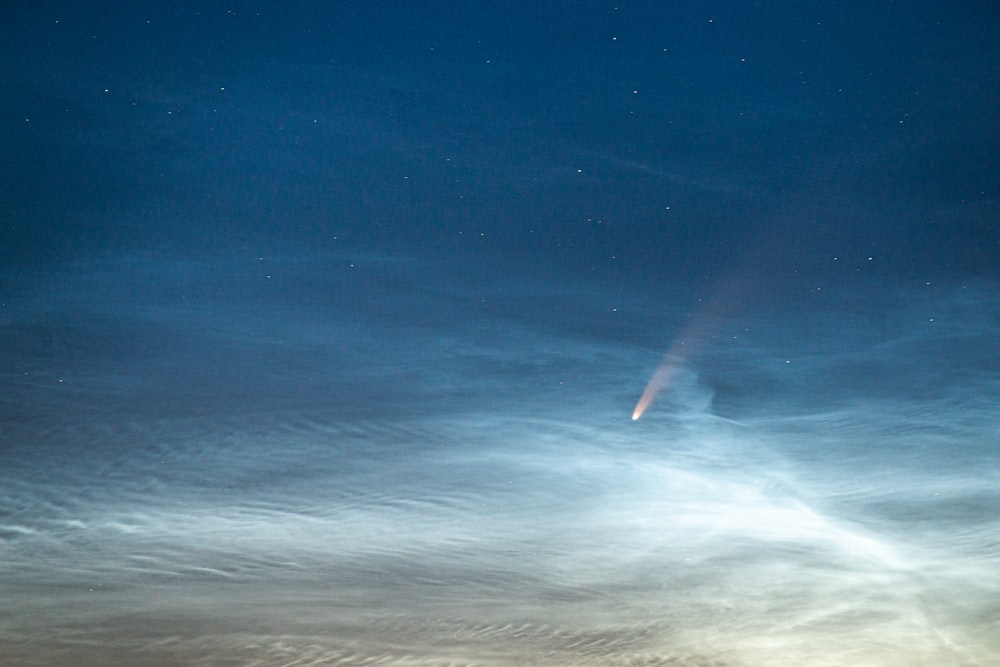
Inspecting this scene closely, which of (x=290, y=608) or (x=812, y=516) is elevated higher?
(x=812, y=516)

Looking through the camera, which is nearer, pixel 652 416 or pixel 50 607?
pixel 652 416

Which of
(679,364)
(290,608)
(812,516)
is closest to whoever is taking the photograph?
(679,364)

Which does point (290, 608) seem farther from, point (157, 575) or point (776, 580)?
point (776, 580)

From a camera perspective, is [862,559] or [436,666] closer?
[862,559]

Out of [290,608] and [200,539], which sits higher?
[200,539]

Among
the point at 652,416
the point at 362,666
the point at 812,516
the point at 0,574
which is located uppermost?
the point at 652,416

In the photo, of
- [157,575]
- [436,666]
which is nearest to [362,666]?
[436,666]

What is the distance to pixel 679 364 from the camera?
26.5 ft

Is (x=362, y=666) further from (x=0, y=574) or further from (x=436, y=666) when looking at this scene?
(x=0, y=574)

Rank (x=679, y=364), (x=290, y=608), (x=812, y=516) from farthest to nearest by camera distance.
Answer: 1. (x=290, y=608)
2. (x=812, y=516)
3. (x=679, y=364)

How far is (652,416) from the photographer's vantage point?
321 inches

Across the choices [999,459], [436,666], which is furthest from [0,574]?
[999,459]

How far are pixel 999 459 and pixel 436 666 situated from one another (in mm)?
6175

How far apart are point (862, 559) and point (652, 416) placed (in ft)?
9.77
